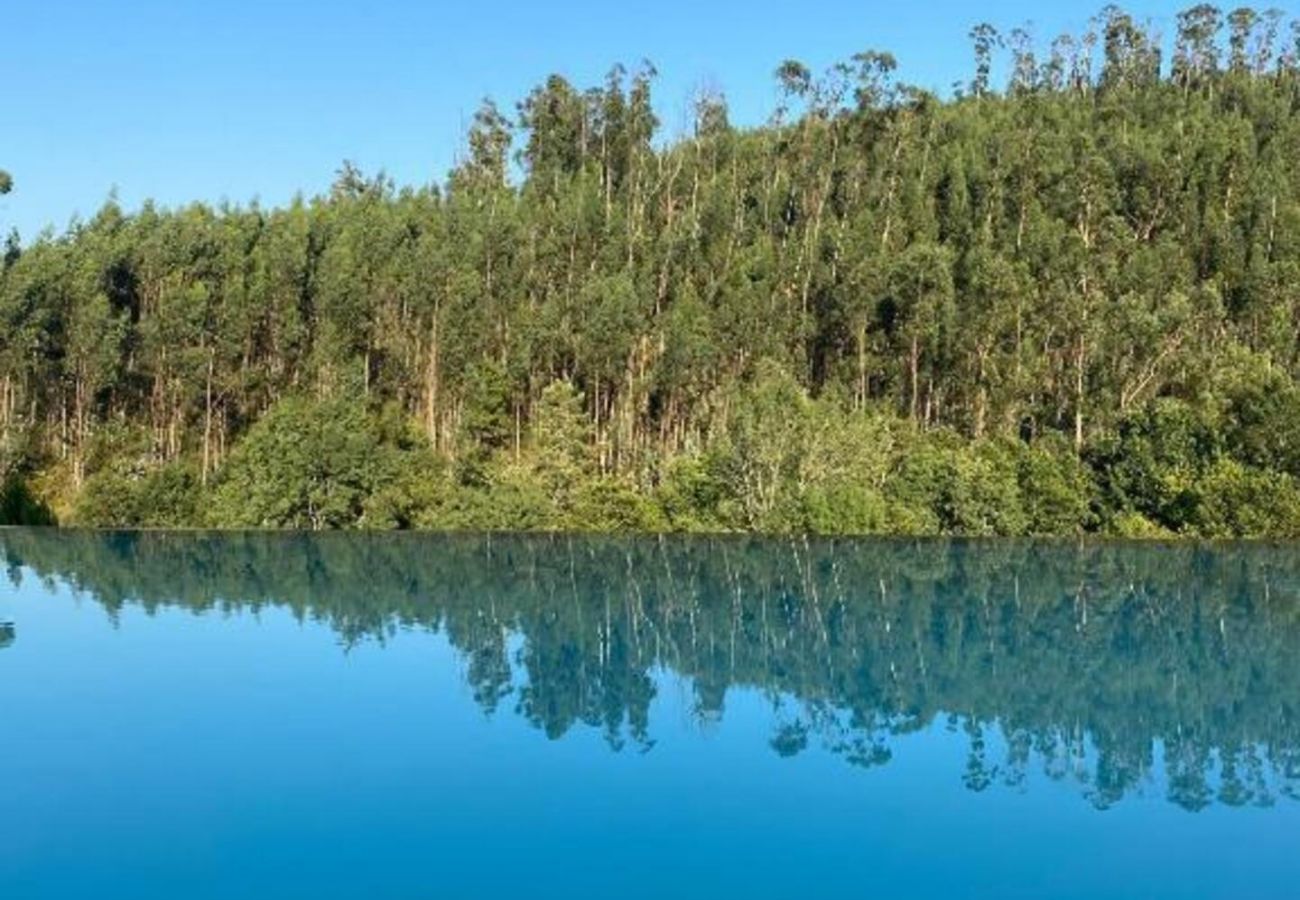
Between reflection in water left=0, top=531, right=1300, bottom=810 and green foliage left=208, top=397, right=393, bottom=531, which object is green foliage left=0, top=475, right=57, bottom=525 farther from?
reflection in water left=0, top=531, right=1300, bottom=810

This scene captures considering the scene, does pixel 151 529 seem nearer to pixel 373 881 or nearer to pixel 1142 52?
pixel 373 881

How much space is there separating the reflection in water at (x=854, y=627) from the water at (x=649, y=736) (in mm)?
80

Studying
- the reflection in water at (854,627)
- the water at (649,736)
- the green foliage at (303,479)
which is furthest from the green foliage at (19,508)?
the water at (649,736)

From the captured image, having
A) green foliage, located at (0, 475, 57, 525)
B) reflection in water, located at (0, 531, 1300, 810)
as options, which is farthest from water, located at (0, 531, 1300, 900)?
green foliage, located at (0, 475, 57, 525)

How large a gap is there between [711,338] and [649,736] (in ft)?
Result: 91.2

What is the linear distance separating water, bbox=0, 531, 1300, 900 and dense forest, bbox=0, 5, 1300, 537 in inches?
347

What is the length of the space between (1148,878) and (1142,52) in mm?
61962

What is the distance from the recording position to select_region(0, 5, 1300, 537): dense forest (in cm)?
3109

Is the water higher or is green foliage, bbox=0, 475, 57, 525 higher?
green foliage, bbox=0, 475, 57, 525

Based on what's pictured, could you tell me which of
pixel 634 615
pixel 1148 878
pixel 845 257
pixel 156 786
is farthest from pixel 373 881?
pixel 845 257

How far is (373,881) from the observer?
7.53 m

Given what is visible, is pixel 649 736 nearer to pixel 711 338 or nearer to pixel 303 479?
pixel 303 479

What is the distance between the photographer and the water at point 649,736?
26.0 feet

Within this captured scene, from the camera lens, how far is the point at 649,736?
11539mm
